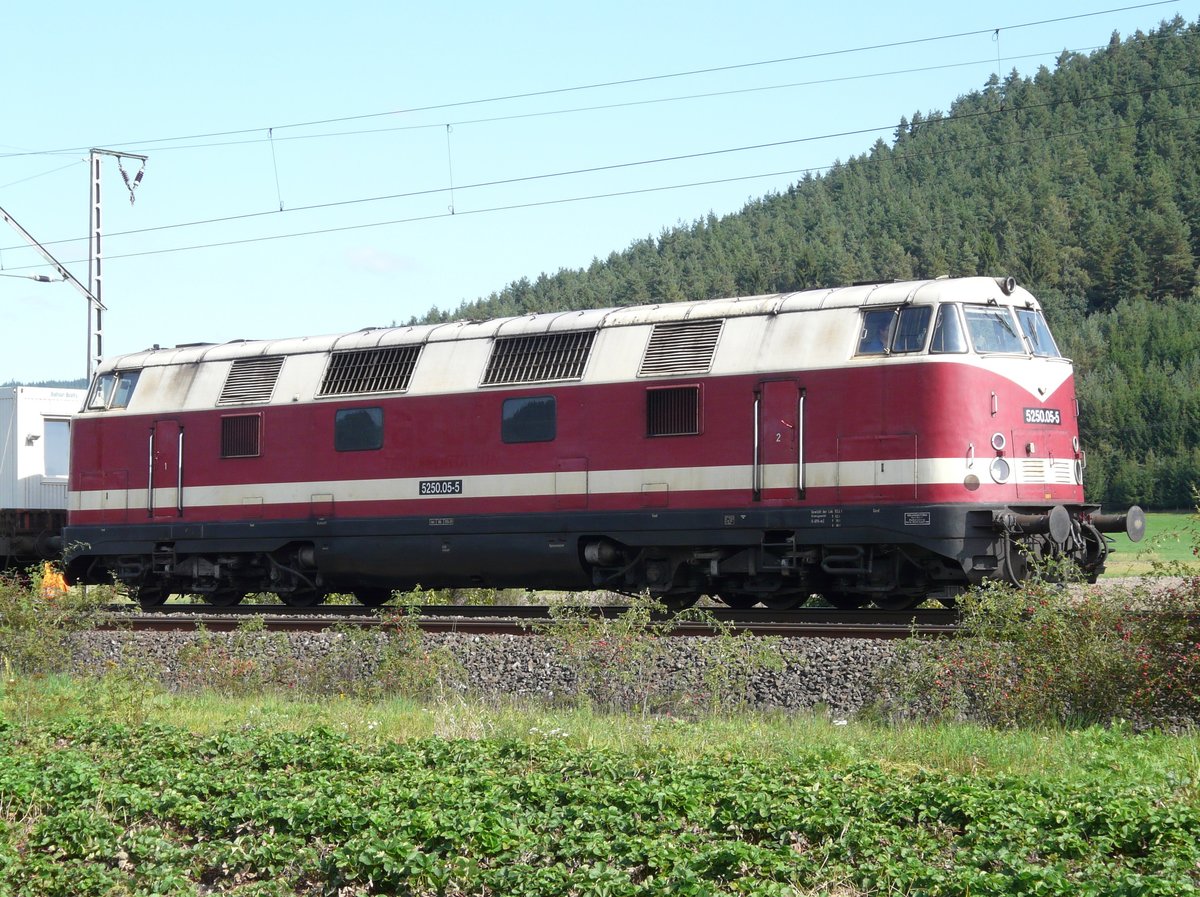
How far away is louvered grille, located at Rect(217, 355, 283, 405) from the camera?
21.2m

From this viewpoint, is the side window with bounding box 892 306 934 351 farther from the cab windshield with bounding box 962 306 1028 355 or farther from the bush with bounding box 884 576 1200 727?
the bush with bounding box 884 576 1200 727

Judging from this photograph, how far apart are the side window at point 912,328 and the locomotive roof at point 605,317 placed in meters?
0.15

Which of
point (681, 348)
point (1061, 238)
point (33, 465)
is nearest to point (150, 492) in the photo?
point (33, 465)

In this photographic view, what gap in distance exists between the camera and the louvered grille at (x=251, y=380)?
69.5ft

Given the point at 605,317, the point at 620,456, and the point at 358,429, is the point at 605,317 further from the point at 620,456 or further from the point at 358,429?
the point at 358,429

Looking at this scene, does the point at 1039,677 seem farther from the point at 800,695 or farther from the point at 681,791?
the point at 681,791

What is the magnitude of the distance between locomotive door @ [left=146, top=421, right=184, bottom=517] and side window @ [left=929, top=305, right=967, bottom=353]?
12.3 m

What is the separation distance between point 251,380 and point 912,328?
420 inches

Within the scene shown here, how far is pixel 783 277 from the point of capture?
128 meters

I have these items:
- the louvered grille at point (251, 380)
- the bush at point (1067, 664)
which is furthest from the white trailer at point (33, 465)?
the bush at point (1067, 664)

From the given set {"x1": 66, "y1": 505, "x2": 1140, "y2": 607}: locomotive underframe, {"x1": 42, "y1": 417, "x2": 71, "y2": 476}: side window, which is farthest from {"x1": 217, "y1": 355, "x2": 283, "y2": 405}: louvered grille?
{"x1": 42, "y1": 417, "x2": 71, "y2": 476}: side window

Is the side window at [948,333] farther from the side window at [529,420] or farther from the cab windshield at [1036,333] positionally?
the side window at [529,420]

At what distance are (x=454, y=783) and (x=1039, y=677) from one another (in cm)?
553

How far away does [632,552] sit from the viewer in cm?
1842
